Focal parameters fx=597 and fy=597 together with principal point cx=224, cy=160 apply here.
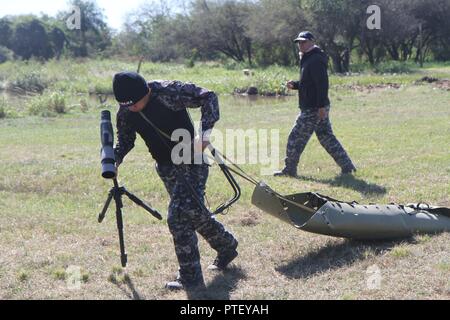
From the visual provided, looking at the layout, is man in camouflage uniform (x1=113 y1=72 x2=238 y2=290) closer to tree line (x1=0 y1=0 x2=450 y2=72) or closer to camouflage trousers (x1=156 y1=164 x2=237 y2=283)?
camouflage trousers (x1=156 y1=164 x2=237 y2=283)

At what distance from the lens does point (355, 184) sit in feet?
25.5

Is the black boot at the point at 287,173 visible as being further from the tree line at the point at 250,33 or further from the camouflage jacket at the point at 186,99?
the tree line at the point at 250,33

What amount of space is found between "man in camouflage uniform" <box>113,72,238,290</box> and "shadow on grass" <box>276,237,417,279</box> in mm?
769

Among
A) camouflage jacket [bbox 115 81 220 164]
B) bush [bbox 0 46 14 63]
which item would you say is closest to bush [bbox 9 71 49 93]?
bush [bbox 0 46 14 63]

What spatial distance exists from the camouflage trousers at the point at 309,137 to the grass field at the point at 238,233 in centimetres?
30

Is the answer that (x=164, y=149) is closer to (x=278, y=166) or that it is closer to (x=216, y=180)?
(x=216, y=180)

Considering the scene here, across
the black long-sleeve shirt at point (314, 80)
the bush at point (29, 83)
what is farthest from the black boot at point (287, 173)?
the bush at point (29, 83)

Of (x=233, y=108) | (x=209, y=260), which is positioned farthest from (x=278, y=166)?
(x=233, y=108)

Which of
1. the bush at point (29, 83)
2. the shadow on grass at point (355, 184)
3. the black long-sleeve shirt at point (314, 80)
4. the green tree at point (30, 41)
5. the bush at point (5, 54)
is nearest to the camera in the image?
the shadow on grass at point (355, 184)

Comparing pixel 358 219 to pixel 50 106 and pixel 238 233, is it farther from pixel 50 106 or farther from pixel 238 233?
pixel 50 106

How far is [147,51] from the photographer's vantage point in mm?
61719

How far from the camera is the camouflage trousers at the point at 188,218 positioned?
14.4ft

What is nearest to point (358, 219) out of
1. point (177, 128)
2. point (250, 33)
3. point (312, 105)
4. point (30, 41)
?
point (177, 128)
